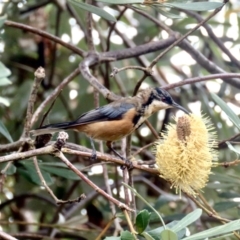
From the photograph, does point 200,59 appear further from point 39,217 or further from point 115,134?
point 39,217

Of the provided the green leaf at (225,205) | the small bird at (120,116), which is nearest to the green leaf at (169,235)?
the small bird at (120,116)

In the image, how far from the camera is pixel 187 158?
1593mm

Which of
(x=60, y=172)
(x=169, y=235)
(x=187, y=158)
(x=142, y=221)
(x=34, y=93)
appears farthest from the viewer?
(x=60, y=172)

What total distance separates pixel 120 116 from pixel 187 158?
599 millimetres

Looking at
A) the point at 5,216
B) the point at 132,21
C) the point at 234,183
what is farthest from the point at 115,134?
the point at 132,21

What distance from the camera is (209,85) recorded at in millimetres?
2959

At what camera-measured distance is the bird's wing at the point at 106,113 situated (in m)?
2.11

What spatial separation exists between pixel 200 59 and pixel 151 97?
0.98 ft

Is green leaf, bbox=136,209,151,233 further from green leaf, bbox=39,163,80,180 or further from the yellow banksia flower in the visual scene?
green leaf, bbox=39,163,80,180

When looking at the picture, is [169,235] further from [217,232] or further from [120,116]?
[120,116]

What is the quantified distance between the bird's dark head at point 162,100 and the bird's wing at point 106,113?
0.27ft

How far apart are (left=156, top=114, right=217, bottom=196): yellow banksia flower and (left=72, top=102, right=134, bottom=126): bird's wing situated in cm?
53

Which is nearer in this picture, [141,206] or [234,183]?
[234,183]

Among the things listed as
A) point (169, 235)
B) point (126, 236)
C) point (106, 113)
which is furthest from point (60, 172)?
point (169, 235)
